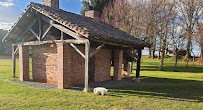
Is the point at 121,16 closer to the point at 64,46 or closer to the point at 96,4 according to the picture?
the point at 96,4

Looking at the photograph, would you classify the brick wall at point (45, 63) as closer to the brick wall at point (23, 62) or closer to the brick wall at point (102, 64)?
the brick wall at point (23, 62)

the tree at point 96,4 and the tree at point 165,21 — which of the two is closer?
the tree at point 165,21

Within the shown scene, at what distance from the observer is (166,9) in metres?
20.9

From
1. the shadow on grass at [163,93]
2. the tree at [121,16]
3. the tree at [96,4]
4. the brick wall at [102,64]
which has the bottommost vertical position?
the shadow on grass at [163,93]

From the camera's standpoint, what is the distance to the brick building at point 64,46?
752cm

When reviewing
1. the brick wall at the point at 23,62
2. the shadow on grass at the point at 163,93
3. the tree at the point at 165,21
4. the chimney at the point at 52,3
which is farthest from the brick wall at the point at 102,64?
the tree at the point at 165,21

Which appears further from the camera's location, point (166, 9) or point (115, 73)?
point (166, 9)

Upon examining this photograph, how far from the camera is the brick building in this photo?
296 inches

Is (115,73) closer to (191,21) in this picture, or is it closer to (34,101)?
(34,101)

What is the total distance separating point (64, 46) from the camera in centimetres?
798

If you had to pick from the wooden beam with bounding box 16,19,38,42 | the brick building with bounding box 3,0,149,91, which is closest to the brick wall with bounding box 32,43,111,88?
the brick building with bounding box 3,0,149,91

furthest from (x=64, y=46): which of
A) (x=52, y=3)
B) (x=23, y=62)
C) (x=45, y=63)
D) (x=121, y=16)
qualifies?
(x=121, y=16)

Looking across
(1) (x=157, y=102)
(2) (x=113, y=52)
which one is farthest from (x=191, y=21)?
(1) (x=157, y=102)

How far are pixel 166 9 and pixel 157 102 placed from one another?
18380 mm
